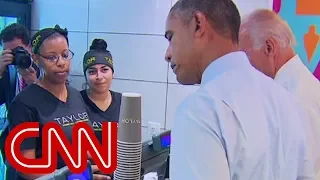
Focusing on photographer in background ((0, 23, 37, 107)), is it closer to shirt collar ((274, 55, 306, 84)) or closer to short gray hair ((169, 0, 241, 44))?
shirt collar ((274, 55, 306, 84))

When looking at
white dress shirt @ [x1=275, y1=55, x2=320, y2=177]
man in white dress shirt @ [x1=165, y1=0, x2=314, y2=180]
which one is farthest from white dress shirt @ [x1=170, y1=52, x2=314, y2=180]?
white dress shirt @ [x1=275, y1=55, x2=320, y2=177]

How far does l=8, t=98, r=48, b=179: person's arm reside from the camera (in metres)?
1.45

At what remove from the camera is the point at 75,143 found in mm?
1283

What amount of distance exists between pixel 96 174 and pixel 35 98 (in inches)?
21.2

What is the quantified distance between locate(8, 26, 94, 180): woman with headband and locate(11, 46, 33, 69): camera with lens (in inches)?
15.7

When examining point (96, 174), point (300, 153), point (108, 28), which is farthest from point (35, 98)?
point (108, 28)

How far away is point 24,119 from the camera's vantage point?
4.89 ft

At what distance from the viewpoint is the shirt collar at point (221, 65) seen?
2.73ft

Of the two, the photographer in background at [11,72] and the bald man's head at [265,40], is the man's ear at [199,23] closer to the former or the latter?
the bald man's head at [265,40]

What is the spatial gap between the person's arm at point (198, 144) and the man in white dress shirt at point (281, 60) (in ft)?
1.70

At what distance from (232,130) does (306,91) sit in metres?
0.58

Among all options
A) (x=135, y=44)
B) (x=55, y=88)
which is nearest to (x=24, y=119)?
(x=55, y=88)

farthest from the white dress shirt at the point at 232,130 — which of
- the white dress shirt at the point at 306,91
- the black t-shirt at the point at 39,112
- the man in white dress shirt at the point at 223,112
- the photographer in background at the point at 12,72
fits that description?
the photographer in background at the point at 12,72

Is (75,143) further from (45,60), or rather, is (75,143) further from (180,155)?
(180,155)
